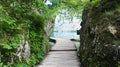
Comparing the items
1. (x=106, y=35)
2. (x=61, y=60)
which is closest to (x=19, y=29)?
(x=106, y=35)

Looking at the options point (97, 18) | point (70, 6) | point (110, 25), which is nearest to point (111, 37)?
point (110, 25)

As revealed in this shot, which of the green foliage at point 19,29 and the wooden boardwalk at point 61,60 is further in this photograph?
the wooden boardwalk at point 61,60

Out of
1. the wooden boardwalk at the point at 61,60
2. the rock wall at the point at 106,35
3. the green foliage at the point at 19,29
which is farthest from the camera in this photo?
the wooden boardwalk at the point at 61,60

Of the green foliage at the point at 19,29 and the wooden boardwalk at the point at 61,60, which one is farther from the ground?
the green foliage at the point at 19,29

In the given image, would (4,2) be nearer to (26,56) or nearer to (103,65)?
(26,56)

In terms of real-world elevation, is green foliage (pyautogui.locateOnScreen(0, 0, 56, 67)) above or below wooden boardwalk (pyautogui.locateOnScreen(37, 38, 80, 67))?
above

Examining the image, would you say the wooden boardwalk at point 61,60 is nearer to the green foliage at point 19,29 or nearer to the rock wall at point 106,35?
the green foliage at point 19,29

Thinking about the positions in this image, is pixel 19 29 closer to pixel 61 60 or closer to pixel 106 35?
pixel 106 35

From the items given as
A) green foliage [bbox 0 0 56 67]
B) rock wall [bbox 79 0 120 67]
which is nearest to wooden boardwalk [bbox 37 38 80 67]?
green foliage [bbox 0 0 56 67]

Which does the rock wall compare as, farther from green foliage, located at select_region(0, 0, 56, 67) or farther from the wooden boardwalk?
the wooden boardwalk

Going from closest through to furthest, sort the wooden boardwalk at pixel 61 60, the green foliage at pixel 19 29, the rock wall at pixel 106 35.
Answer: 1. the rock wall at pixel 106 35
2. the green foliage at pixel 19 29
3. the wooden boardwalk at pixel 61 60

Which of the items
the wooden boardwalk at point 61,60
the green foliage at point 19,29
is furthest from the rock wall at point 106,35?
the wooden boardwalk at point 61,60

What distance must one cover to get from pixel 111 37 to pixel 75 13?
57.7 feet

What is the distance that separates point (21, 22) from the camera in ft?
28.0
